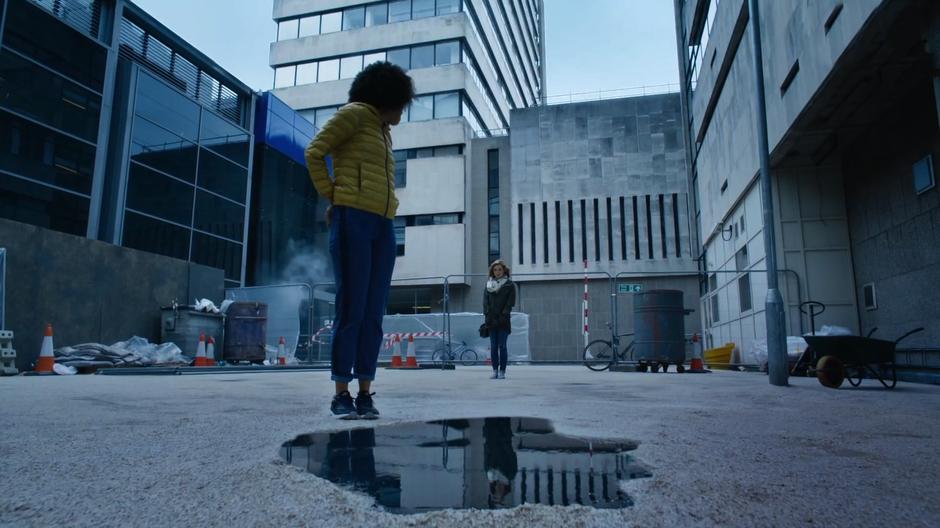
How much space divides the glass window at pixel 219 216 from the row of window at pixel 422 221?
29.1 feet

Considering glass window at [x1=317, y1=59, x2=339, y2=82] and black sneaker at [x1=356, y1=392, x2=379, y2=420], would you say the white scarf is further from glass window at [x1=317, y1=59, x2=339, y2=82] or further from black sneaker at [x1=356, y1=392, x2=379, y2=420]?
glass window at [x1=317, y1=59, x2=339, y2=82]

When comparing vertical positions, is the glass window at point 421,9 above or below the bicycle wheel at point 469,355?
above

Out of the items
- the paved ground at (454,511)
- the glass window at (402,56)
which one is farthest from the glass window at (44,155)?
the glass window at (402,56)

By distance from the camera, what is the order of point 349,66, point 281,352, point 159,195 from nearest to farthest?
1. point 281,352
2. point 159,195
3. point 349,66

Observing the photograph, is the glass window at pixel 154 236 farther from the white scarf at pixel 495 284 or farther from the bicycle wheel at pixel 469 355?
the white scarf at pixel 495 284

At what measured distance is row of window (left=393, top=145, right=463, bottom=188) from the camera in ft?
96.3

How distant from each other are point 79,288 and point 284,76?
2482cm

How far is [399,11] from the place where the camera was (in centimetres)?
3209

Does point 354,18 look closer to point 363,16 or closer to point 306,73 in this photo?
point 363,16

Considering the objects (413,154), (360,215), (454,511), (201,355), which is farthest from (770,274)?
(413,154)

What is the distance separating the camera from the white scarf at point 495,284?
9.10 metres

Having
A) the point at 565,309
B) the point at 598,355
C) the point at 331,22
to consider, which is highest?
the point at 331,22

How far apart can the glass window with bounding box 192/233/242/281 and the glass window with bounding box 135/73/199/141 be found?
3.40 meters

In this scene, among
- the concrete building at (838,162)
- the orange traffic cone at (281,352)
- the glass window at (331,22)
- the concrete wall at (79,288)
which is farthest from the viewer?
the glass window at (331,22)
